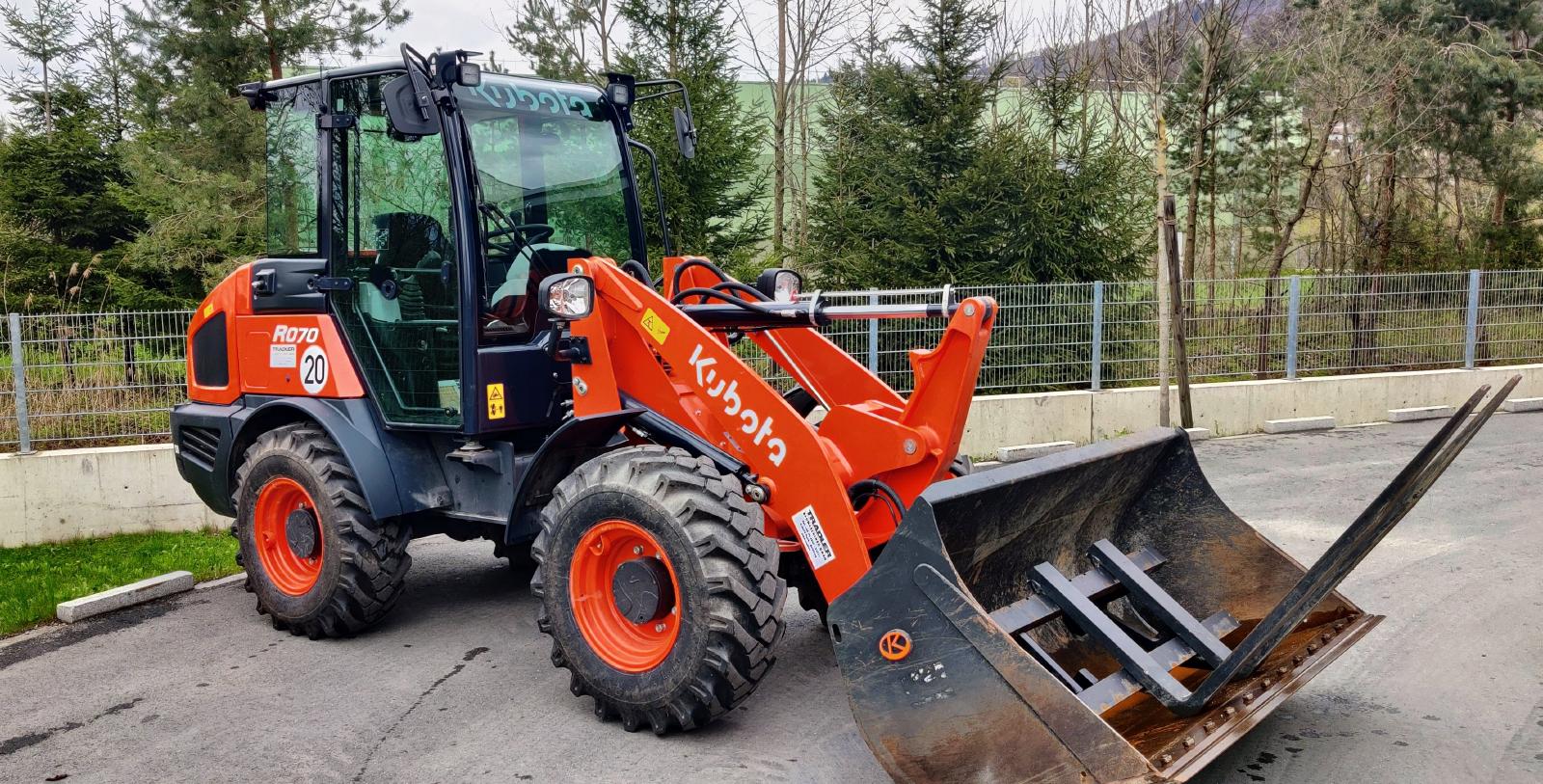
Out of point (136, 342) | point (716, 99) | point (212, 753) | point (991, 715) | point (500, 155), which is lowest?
point (212, 753)

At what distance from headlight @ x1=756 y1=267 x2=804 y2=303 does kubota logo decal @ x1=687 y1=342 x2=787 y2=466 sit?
0.90 metres

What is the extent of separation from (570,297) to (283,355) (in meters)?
2.09

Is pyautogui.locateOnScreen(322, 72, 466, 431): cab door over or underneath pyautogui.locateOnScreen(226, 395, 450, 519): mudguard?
over

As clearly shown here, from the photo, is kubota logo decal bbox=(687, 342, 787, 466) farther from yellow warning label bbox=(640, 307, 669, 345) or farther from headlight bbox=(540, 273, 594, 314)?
headlight bbox=(540, 273, 594, 314)

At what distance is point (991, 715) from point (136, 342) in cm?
782

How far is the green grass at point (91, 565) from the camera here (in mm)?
6660

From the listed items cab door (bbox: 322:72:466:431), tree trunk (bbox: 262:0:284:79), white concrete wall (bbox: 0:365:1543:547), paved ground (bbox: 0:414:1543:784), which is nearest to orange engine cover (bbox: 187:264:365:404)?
cab door (bbox: 322:72:466:431)

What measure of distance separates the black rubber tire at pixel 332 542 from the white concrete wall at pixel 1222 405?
6545 mm

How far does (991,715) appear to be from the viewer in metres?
3.44

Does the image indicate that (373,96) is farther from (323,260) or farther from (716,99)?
(716,99)

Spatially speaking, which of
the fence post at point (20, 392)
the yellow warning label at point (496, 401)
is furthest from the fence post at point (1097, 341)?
the fence post at point (20, 392)

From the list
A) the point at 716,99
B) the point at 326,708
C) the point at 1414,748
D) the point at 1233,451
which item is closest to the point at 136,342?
the point at 326,708

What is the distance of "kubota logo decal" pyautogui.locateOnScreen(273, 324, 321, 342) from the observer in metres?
5.89

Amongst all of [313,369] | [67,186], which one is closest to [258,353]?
[313,369]
